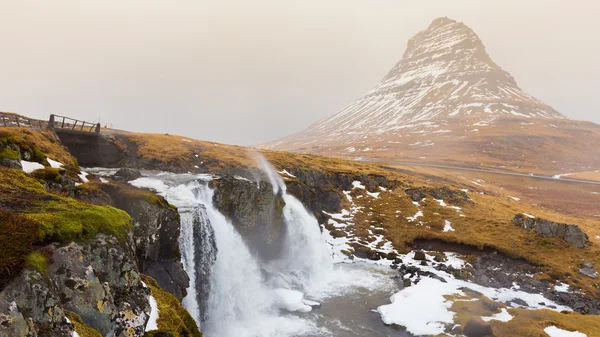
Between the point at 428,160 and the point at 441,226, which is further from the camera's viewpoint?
the point at 428,160

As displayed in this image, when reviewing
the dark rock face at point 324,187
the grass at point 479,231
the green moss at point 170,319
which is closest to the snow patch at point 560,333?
the grass at point 479,231

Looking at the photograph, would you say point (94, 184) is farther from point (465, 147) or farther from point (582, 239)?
point (465, 147)

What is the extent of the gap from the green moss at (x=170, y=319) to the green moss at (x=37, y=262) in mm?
5028

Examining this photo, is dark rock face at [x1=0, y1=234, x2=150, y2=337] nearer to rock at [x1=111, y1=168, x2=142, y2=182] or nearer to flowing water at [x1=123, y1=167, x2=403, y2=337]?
flowing water at [x1=123, y1=167, x2=403, y2=337]

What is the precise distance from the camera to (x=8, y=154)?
20.3 m

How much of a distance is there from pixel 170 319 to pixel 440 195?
2381 inches

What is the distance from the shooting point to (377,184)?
223ft

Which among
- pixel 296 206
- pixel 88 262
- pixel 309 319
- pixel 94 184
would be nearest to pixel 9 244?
pixel 88 262

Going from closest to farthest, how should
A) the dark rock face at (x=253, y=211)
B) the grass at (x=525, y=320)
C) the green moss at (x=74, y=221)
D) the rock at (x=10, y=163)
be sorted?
1. the green moss at (x=74, y=221)
2. the rock at (x=10, y=163)
3. the grass at (x=525, y=320)
4. the dark rock face at (x=253, y=211)

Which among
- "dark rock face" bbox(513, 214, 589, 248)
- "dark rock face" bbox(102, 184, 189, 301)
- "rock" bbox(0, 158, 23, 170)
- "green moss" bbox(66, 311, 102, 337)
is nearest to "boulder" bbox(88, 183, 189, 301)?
"dark rock face" bbox(102, 184, 189, 301)

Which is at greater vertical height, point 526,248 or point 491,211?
point 491,211

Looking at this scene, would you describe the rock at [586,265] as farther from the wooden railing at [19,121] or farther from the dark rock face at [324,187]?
the wooden railing at [19,121]

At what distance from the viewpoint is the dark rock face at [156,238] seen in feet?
74.0

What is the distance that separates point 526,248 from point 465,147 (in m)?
152
